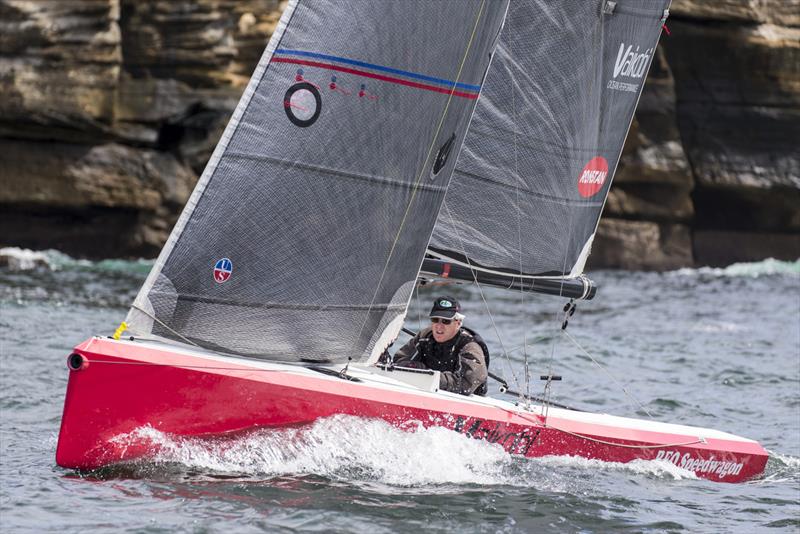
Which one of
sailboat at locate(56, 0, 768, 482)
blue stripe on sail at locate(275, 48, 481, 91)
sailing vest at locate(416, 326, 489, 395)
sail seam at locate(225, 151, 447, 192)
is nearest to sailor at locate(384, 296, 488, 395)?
sailing vest at locate(416, 326, 489, 395)

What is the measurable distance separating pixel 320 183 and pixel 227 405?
1446mm

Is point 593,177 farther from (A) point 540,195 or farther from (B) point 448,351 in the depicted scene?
(B) point 448,351

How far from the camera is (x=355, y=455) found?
23.7ft

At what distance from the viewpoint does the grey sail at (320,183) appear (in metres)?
7.06

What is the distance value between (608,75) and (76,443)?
5119 millimetres

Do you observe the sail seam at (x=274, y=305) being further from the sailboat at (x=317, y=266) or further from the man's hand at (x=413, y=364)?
the man's hand at (x=413, y=364)

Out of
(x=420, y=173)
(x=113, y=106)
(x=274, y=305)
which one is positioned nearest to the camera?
(x=274, y=305)

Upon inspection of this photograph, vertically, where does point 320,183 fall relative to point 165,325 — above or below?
above

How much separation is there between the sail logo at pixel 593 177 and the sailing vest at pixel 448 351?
1862 millimetres

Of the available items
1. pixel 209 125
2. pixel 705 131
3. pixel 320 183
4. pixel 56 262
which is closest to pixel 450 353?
pixel 320 183

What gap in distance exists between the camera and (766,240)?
2766 cm

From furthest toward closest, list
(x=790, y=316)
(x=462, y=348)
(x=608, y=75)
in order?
1. (x=790, y=316)
2. (x=608, y=75)
3. (x=462, y=348)

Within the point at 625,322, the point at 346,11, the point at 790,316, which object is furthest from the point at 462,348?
the point at 790,316

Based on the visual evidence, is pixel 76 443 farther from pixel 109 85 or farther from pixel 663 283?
pixel 663 283
